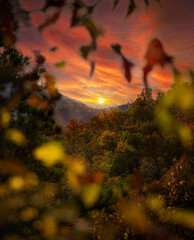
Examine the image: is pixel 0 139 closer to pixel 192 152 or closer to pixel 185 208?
pixel 185 208

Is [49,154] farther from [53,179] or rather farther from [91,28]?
[91,28]

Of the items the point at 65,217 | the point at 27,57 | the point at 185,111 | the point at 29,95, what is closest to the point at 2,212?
the point at 65,217

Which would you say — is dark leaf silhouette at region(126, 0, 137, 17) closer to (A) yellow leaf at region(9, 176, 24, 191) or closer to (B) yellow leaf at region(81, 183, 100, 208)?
(B) yellow leaf at region(81, 183, 100, 208)

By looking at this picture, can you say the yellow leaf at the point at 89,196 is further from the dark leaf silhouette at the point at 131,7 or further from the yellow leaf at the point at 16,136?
the dark leaf silhouette at the point at 131,7

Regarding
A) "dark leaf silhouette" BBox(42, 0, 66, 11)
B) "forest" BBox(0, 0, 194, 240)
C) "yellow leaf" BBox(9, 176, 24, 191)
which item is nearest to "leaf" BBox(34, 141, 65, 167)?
"forest" BBox(0, 0, 194, 240)

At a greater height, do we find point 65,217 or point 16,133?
point 16,133

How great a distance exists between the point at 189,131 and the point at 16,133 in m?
15.1

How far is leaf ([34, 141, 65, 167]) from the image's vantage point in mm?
4633

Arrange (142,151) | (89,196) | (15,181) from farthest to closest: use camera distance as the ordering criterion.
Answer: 1. (142,151)
2. (15,181)
3. (89,196)

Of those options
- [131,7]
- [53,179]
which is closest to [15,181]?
[53,179]

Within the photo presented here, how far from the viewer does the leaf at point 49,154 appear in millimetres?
4633

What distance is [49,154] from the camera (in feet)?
16.3

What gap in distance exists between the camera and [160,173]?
1559cm

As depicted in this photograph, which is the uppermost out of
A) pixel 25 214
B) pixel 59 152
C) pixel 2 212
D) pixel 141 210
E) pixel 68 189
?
pixel 59 152
